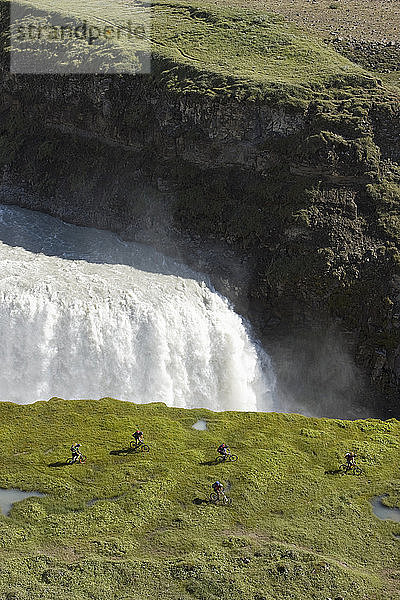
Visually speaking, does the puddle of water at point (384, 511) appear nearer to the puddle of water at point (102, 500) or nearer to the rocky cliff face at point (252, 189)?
the puddle of water at point (102, 500)

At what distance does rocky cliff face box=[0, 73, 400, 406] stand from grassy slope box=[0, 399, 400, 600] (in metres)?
12.1

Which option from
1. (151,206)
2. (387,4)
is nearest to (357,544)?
(151,206)

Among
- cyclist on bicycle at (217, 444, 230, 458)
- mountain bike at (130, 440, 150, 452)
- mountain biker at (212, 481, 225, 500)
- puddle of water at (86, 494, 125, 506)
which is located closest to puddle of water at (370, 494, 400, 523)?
mountain biker at (212, 481, 225, 500)

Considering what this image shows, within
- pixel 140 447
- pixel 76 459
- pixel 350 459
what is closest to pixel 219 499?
pixel 140 447

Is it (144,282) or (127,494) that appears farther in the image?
(144,282)

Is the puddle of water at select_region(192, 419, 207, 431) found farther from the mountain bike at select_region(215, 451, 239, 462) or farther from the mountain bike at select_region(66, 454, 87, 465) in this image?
the mountain bike at select_region(66, 454, 87, 465)

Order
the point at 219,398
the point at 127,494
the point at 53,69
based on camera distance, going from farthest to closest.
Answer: the point at 53,69 < the point at 219,398 < the point at 127,494

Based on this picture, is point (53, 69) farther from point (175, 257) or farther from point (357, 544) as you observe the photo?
point (357, 544)

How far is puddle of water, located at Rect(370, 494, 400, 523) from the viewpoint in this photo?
3419 centimetres

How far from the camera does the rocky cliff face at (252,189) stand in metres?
52.0

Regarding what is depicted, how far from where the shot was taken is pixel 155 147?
59.3 m

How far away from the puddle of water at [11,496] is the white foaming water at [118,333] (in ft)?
33.9

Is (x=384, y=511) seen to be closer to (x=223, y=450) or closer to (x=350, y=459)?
(x=350, y=459)

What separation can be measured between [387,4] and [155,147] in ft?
129
